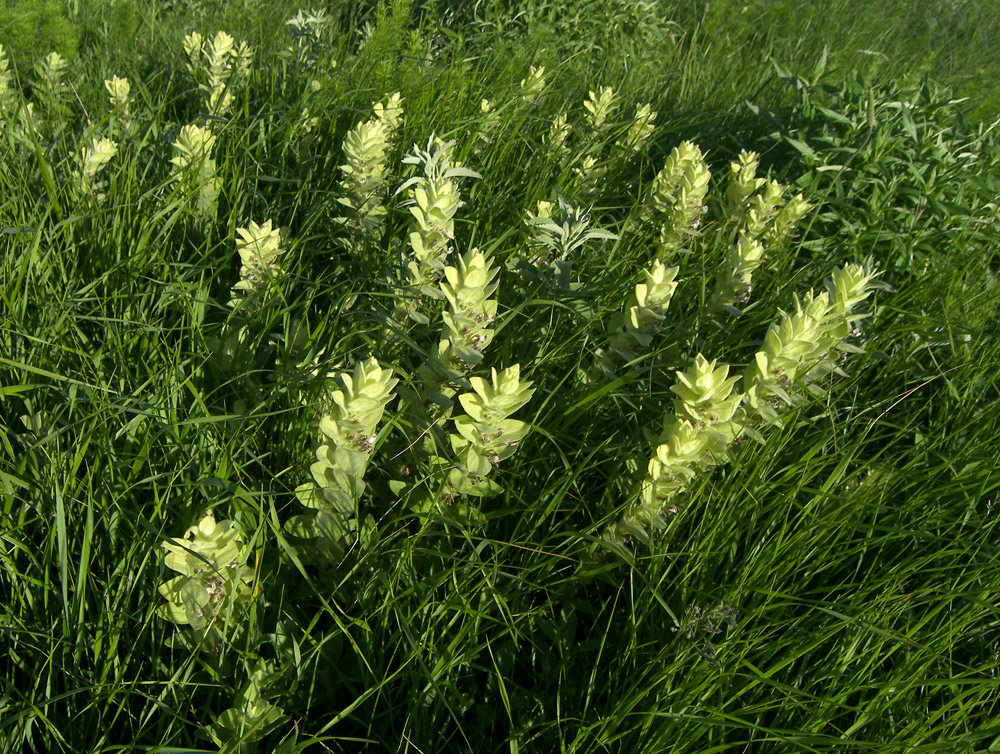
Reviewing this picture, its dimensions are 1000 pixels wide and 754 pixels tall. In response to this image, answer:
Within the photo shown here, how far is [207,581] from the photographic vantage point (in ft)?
4.04

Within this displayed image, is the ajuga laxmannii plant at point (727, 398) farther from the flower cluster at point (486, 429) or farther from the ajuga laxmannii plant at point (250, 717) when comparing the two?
the ajuga laxmannii plant at point (250, 717)

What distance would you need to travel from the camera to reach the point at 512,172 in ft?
8.64

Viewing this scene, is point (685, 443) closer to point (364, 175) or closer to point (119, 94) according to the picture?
point (364, 175)

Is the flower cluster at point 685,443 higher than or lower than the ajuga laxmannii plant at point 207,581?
higher

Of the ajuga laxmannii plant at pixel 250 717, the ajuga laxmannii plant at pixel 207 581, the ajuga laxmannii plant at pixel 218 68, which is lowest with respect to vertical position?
the ajuga laxmannii plant at pixel 250 717

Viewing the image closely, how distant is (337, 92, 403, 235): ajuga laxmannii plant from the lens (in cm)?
201

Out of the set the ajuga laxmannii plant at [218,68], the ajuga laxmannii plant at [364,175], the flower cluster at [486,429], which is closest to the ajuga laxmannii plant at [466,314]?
the flower cluster at [486,429]

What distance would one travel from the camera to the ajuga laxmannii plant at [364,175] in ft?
6.59

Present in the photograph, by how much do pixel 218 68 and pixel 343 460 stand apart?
1.83 meters

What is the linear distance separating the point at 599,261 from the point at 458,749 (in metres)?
1.41

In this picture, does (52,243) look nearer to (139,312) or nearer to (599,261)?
(139,312)

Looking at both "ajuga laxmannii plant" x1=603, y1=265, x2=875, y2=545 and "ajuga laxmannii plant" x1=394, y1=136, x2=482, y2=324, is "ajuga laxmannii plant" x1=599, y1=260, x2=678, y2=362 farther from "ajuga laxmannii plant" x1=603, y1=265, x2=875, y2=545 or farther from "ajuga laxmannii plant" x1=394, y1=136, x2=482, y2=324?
"ajuga laxmannii plant" x1=394, y1=136, x2=482, y2=324

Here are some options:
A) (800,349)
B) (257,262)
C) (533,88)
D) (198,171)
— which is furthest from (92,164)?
(800,349)

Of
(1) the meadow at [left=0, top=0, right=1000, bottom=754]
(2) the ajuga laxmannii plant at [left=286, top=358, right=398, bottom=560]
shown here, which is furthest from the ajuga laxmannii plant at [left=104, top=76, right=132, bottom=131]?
(2) the ajuga laxmannii plant at [left=286, top=358, right=398, bottom=560]
